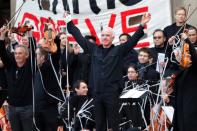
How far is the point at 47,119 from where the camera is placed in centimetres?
773

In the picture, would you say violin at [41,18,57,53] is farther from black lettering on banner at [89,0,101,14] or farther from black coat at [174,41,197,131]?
black lettering on banner at [89,0,101,14]

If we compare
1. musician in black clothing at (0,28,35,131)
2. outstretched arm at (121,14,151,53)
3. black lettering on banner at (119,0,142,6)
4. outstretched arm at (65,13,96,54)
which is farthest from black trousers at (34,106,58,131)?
black lettering on banner at (119,0,142,6)

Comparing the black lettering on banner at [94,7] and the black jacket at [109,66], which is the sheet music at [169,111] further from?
the black lettering on banner at [94,7]

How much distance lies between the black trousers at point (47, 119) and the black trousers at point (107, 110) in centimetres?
64

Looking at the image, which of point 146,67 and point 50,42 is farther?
point 146,67

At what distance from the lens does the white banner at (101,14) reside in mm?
10391

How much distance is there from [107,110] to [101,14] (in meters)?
4.07

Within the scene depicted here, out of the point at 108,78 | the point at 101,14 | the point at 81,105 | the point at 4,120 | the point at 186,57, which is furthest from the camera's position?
the point at 101,14

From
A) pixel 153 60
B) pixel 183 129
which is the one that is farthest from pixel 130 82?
pixel 183 129

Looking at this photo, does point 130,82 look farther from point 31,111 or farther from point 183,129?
point 183,129

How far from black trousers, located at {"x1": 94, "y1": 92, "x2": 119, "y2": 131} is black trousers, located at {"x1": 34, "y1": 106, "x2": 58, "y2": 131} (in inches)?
25.3

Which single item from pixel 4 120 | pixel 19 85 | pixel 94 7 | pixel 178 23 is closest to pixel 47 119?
pixel 19 85

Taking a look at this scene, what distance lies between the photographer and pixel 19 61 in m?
7.73

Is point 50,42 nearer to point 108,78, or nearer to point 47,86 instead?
point 47,86
